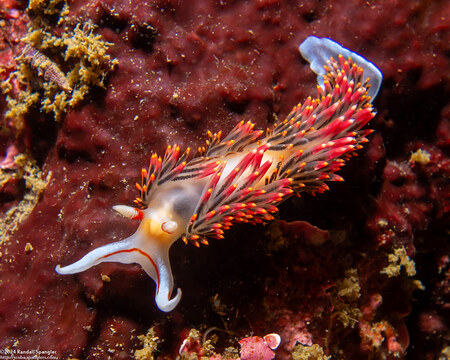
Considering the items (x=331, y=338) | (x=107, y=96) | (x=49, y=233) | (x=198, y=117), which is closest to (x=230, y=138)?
(x=198, y=117)

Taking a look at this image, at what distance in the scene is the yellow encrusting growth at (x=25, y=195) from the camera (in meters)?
3.62

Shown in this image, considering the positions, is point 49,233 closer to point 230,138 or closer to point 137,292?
point 137,292

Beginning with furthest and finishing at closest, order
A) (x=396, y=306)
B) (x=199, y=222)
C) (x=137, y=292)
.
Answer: (x=396, y=306), (x=137, y=292), (x=199, y=222)

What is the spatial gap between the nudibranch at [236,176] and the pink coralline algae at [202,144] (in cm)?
30

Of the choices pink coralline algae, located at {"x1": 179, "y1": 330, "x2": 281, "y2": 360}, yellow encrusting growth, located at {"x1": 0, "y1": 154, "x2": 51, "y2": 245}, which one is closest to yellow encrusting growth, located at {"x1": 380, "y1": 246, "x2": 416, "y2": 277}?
pink coralline algae, located at {"x1": 179, "y1": 330, "x2": 281, "y2": 360}

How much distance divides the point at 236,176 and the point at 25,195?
2.62 m

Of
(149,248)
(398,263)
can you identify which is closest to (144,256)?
(149,248)

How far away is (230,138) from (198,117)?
370 mm

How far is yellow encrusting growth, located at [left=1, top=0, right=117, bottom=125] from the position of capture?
3111mm

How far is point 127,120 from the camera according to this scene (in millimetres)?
3137

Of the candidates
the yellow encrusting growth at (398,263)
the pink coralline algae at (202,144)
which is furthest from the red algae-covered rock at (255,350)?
the yellow encrusting growth at (398,263)

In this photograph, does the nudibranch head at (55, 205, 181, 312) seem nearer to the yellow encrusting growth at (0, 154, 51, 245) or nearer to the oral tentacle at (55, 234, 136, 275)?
the oral tentacle at (55, 234, 136, 275)

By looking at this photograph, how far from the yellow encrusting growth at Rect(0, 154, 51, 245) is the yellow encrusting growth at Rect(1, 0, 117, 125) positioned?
1.50 feet

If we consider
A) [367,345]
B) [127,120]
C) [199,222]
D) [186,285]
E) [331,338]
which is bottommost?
[367,345]
